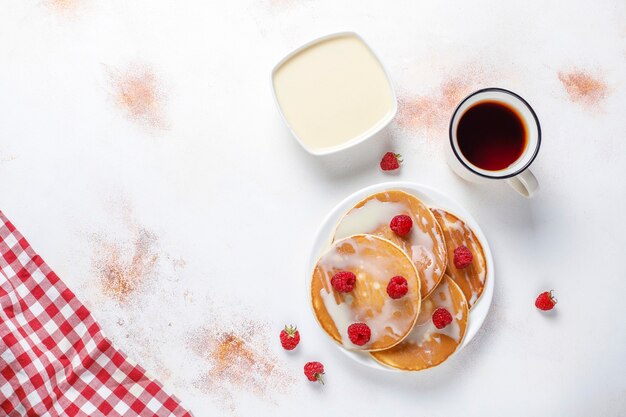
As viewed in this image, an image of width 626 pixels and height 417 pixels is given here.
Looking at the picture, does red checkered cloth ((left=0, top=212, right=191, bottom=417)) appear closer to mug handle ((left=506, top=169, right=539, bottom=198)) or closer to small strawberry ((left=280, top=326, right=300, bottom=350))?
small strawberry ((left=280, top=326, right=300, bottom=350))

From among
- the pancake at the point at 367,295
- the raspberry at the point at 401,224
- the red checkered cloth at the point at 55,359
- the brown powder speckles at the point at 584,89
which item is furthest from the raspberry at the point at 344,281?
the brown powder speckles at the point at 584,89

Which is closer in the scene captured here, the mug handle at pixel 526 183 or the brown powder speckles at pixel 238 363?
the mug handle at pixel 526 183

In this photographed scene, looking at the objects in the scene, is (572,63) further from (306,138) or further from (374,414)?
(374,414)

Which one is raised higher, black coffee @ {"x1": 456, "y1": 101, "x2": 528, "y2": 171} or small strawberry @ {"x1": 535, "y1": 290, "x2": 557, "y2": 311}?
black coffee @ {"x1": 456, "y1": 101, "x2": 528, "y2": 171}

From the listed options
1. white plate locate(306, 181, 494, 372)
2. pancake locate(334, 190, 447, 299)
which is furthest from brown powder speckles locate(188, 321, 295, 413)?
pancake locate(334, 190, 447, 299)

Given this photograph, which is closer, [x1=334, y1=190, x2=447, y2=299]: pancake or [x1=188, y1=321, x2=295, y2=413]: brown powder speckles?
[x1=334, y1=190, x2=447, y2=299]: pancake

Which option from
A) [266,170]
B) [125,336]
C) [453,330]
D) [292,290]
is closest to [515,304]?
[453,330]

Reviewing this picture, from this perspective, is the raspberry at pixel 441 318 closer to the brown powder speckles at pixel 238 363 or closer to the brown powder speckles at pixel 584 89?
the brown powder speckles at pixel 238 363
